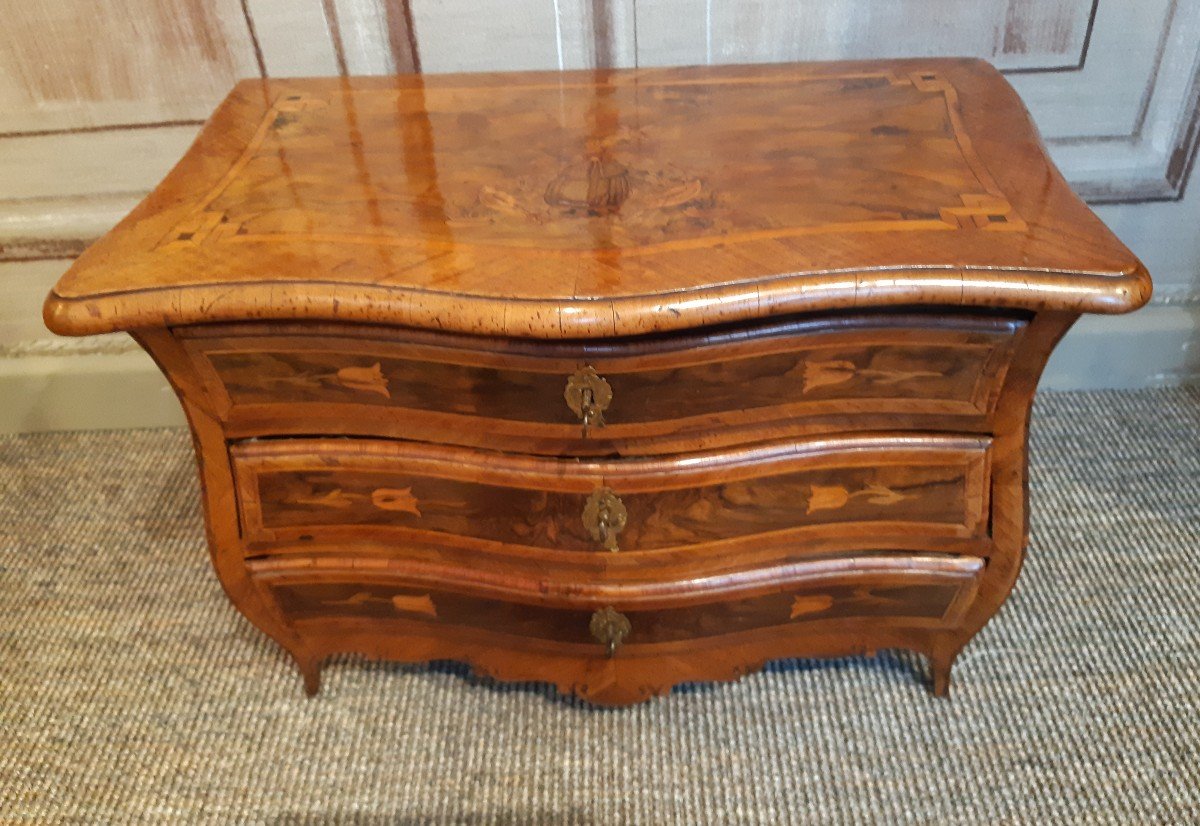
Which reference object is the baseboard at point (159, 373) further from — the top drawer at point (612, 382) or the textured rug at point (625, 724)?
the top drawer at point (612, 382)

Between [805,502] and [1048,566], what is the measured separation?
617 mm

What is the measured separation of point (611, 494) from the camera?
87 centimetres

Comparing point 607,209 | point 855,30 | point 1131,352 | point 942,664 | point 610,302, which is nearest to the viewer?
point 610,302

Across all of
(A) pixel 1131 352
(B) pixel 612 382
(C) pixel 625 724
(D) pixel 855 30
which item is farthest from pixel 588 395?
Result: (A) pixel 1131 352

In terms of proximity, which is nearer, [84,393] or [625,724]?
[625,724]

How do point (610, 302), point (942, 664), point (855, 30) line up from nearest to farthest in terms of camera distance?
point (610, 302) → point (942, 664) → point (855, 30)

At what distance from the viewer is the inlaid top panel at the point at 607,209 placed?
0.70m

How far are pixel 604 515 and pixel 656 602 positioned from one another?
136 millimetres

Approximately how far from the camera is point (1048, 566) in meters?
1.30

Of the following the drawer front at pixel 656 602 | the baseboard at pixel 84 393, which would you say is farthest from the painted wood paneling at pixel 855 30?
the baseboard at pixel 84 393

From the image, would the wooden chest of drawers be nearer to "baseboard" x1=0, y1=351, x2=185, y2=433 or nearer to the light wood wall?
the light wood wall

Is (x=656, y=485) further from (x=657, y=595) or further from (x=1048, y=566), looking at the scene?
(x=1048, y=566)

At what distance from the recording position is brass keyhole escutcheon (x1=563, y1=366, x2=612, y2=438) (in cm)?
78

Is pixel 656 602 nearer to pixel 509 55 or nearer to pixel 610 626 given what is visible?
pixel 610 626
